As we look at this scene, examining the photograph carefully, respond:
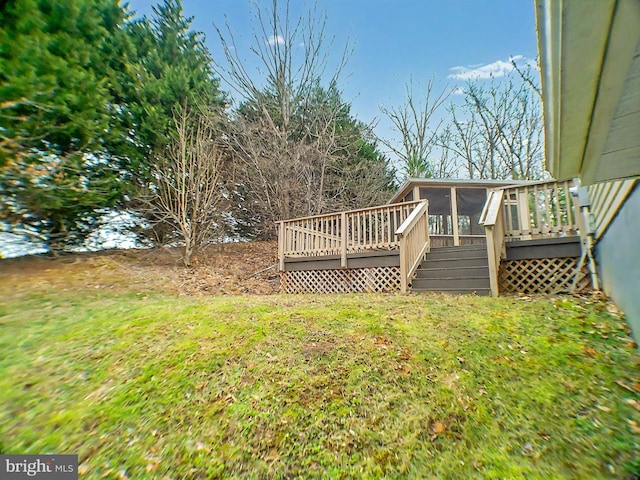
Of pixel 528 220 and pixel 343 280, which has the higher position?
pixel 528 220

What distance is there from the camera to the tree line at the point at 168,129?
616cm

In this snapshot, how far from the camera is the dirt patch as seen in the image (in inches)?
264

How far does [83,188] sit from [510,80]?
2035 cm

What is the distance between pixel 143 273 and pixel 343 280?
17.0 feet

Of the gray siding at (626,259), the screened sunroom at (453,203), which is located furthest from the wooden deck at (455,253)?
the screened sunroom at (453,203)

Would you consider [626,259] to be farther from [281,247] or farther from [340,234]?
[281,247]

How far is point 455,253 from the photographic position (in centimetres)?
714

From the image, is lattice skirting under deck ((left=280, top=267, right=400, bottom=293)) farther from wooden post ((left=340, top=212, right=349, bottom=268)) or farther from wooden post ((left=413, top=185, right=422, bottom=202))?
wooden post ((left=413, top=185, right=422, bottom=202))

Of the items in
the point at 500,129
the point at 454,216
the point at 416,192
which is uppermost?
the point at 500,129

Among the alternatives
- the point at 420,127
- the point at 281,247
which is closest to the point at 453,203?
the point at 281,247

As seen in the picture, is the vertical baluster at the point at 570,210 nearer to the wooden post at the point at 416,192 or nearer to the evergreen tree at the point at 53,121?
the wooden post at the point at 416,192

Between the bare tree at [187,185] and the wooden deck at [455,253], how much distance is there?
113 inches

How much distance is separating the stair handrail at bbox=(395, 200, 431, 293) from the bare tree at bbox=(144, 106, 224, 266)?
19.9 ft

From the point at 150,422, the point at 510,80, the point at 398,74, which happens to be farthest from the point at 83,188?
the point at 510,80
